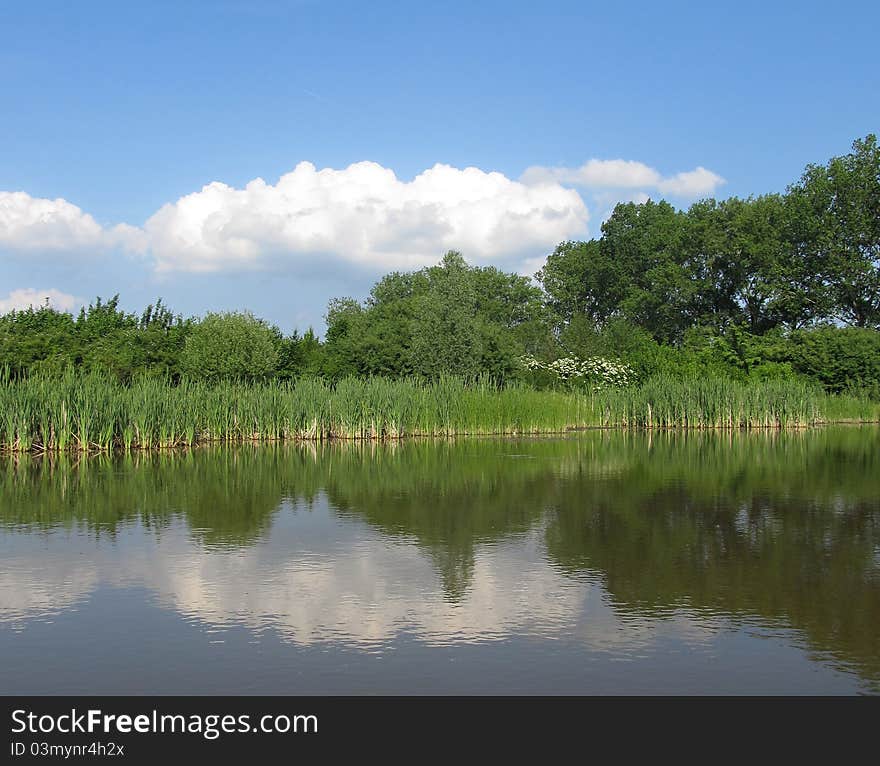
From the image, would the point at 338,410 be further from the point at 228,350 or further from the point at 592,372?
the point at 592,372

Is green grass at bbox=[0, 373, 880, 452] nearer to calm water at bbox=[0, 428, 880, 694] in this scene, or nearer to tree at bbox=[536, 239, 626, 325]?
calm water at bbox=[0, 428, 880, 694]

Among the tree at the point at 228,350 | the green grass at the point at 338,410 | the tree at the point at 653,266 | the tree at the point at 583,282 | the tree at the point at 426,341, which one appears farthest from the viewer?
the tree at the point at 583,282

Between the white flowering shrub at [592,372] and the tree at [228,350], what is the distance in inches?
458

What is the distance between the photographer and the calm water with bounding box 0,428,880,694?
16.2 feet

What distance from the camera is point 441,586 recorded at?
6.89 m

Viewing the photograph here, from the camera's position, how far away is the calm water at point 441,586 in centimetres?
493

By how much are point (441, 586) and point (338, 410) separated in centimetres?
1719

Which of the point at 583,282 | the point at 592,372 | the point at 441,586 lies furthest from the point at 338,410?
the point at 583,282

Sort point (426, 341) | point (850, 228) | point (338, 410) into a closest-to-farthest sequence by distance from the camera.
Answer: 1. point (338, 410)
2. point (426, 341)
3. point (850, 228)

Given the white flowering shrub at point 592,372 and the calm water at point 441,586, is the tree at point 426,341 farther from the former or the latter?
the calm water at point 441,586

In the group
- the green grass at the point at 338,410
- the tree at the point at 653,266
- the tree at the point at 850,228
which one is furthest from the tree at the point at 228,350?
the tree at the point at 850,228
